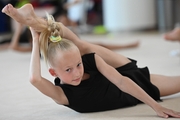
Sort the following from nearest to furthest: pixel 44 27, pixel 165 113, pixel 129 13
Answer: pixel 165 113
pixel 44 27
pixel 129 13

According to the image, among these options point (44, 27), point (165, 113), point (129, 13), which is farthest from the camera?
point (129, 13)

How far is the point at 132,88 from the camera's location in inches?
52.7

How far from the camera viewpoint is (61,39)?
1395mm

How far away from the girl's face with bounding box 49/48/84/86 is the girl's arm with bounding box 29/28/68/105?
5 centimetres

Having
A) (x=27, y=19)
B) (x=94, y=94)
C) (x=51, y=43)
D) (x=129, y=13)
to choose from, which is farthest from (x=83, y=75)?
(x=129, y=13)

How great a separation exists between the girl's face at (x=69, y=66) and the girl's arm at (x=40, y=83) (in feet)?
0.18

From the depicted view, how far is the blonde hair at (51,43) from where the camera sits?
1362 millimetres

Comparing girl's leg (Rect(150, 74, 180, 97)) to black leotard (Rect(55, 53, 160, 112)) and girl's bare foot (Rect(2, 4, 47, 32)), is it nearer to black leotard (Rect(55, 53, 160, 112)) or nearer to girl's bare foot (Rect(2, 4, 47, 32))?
black leotard (Rect(55, 53, 160, 112))

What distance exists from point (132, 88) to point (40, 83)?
0.33 m

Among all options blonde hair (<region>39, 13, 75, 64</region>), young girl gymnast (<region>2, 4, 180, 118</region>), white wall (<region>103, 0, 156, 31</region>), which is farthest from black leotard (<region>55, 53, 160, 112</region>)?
white wall (<region>103, 0, 156, 31</region>)

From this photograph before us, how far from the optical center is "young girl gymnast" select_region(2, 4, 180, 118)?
1.34 meters

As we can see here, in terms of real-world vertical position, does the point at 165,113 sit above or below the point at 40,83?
below

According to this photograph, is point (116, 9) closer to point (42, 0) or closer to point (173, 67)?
point (42, 0)

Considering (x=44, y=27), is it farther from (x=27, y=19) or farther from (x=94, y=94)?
(x=94, y=94)
